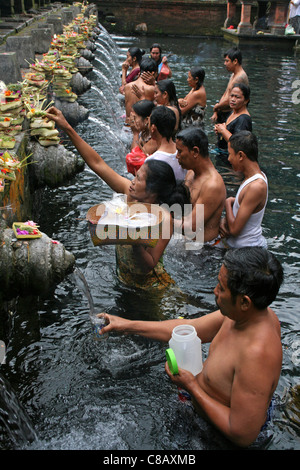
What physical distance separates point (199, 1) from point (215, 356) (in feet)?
93.4

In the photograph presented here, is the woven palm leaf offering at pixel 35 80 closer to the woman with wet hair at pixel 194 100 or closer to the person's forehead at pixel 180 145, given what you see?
the woman with wet hair at pixel 194 100

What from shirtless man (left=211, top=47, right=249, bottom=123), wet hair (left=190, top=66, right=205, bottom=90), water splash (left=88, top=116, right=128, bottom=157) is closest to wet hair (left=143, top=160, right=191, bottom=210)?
shirtless man (left=211, top=47, right=249, bottom=123)

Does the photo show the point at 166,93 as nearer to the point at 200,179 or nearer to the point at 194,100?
the point at 194,100

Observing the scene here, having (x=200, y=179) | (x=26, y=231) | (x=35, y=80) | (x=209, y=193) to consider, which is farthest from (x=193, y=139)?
(x=35, y=80)

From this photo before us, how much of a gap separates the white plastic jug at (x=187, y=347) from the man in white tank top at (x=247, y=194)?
6.58 feet

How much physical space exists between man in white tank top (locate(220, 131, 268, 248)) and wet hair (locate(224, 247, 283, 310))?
7.24ft

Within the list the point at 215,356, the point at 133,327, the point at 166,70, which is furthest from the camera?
the point at 166,70

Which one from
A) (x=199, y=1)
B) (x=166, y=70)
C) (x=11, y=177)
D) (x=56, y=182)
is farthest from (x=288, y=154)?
(x=199, y=1)

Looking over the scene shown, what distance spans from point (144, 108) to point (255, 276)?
4.14 m

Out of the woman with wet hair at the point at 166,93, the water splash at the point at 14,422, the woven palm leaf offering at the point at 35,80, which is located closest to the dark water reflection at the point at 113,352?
the water splash at the point at 14,422

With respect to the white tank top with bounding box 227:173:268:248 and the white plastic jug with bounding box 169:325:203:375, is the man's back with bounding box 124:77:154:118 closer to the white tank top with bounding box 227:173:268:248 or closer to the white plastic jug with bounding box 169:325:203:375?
the white tank top with bounding box 227:173:268:248

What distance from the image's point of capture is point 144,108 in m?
6.17

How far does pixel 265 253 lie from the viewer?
2533mm
